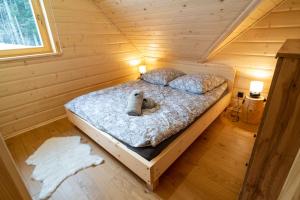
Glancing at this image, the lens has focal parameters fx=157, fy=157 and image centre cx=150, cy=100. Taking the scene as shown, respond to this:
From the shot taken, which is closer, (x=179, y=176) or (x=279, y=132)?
(x=279, y=132)

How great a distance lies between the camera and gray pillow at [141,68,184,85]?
2816 mm

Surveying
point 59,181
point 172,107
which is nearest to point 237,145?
point 172,107

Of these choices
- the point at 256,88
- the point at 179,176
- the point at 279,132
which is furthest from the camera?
the point at 256,88

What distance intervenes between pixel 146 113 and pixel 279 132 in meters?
1.24

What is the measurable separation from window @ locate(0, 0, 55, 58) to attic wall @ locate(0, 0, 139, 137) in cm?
16

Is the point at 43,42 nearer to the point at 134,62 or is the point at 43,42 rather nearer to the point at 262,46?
the point at 134,62

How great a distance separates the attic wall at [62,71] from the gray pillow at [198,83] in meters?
1.51

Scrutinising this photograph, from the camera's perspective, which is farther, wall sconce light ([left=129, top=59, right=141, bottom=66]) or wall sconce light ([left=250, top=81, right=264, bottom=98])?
wall sconce light ([left=129, top=59, right=141, bottom=66])

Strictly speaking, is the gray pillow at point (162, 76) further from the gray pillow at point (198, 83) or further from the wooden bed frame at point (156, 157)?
the wooden bed frame at point (156, 157)

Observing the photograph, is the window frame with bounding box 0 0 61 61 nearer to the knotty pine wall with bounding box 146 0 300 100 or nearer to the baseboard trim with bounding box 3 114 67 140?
the baseboard trim with bounding box 3 114 67 140

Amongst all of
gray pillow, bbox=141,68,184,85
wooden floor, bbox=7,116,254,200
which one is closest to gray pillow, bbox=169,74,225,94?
gray pillow, bbox=141,68,184,85

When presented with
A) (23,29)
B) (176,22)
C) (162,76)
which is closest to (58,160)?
(23,29)

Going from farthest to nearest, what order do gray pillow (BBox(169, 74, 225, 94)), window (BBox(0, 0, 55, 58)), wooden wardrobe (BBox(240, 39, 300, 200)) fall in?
gray pillow (BBox(169, 74, 225, 94)), window (BBox(0, 0, 55, 58)), wooden wardrobe (BBox(240, 39, 300, 200))

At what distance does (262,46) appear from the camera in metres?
2.17
